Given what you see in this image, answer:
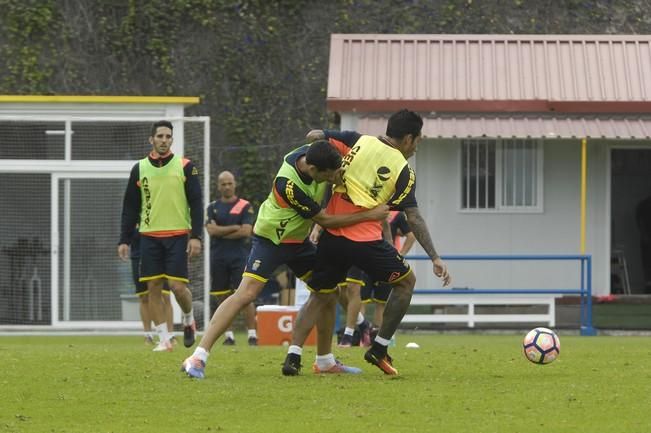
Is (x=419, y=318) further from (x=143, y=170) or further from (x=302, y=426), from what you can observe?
(x=302, y=426)

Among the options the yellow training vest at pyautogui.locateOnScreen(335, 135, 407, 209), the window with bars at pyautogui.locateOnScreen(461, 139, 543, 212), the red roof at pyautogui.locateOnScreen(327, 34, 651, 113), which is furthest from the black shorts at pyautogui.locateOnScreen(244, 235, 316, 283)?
the window with bars at pyautogui.locateOnScreen(461, 139, 543, 212)

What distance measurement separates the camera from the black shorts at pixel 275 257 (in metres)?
10.9

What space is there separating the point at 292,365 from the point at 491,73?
14.5 metres

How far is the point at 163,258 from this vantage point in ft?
48.8

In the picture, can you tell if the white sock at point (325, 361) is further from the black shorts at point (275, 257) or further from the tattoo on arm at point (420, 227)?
the tattoo on arm at point (420, 227)

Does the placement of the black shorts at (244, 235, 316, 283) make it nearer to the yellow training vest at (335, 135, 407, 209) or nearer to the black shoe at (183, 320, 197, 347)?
the yellow training vest at (335, 135, 407, 209)

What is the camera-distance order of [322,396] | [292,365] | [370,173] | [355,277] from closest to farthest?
[322,396] → [370,173] → [292,365] → [355,277]

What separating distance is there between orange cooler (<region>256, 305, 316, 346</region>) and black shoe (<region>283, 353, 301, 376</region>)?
6862 millimetres

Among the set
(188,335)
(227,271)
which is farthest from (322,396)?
(227,271)

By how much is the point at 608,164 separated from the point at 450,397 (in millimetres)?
15966

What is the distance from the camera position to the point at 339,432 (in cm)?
800

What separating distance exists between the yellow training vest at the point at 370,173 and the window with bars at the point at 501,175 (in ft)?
46.5

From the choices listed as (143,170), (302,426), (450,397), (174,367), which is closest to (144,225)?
(143,170)

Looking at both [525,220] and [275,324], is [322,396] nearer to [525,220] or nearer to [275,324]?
[275,324]
